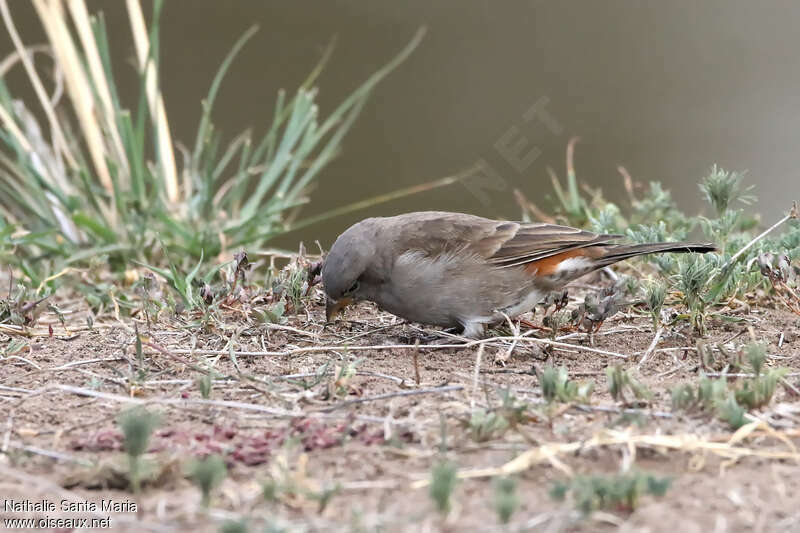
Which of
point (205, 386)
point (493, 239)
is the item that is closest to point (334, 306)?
point (493, 239)

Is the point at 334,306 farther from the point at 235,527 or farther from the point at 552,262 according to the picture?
the point at 235,527

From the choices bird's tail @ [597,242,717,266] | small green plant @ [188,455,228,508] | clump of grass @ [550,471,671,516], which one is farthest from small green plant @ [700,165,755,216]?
small green plant @ [188,455,228,508]

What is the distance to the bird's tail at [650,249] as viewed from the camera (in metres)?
4.25

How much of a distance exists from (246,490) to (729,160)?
8172 millimetres

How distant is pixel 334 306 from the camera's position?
441 centimetres

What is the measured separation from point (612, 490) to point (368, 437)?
795mm

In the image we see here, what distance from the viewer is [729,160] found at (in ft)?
31.8

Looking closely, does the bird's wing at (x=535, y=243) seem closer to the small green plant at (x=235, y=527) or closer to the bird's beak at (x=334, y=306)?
the bird's beak at (x=334, y=306)

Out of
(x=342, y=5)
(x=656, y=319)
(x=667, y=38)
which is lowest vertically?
(x=656, y=319)

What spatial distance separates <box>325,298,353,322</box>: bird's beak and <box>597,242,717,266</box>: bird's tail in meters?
1.17

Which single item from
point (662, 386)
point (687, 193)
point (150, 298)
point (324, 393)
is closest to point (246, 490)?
point (324, 393)

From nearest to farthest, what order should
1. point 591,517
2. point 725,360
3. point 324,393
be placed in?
point 591,517 → point 324,393 → point 725,360

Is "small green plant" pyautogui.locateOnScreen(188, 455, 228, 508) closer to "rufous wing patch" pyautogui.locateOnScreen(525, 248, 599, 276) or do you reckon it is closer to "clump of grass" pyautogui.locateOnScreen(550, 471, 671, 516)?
"clump of grass" pyautogui.locateOnScreen(550, 471, 671, 516)

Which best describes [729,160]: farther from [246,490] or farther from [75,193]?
[246,490]
